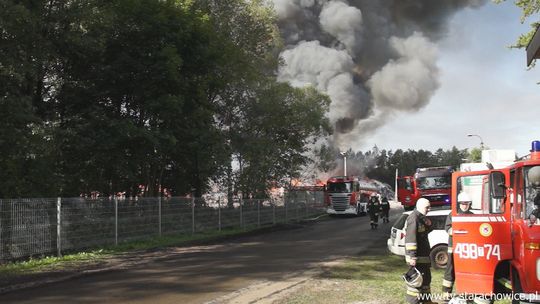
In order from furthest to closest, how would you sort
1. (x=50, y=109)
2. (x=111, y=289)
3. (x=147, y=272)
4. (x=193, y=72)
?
(x=193, y=72)
(x=50, y=109)
(x=147, y=272)
(x=111, y=289)

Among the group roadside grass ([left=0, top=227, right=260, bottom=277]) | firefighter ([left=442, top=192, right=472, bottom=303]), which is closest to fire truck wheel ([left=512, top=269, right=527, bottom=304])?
firefighter ([left=442, top=192, right=472, bottom=303])

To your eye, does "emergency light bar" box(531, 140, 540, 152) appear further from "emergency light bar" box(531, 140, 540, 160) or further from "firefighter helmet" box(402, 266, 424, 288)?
"firefighter helmet" box(402, 266, 424, 288)

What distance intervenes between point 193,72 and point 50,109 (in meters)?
6.37

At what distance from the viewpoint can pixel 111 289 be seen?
9.98 metres

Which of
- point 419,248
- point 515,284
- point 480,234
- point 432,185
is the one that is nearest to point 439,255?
point 419,248

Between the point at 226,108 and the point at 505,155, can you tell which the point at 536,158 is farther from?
the point at 226,108

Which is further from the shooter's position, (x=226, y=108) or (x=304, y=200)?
(x=304, y=200)

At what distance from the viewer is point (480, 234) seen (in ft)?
24.4

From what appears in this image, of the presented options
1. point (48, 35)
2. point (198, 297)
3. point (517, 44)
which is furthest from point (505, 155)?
point (517, 44)

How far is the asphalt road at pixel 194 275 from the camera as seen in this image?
30.3 feet

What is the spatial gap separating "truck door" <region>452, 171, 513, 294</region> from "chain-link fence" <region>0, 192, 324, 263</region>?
10347mm

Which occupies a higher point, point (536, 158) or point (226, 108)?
point (226, 108)

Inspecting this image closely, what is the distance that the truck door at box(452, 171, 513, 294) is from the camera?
7.15 meters

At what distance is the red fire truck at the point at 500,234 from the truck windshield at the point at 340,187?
112 feet
